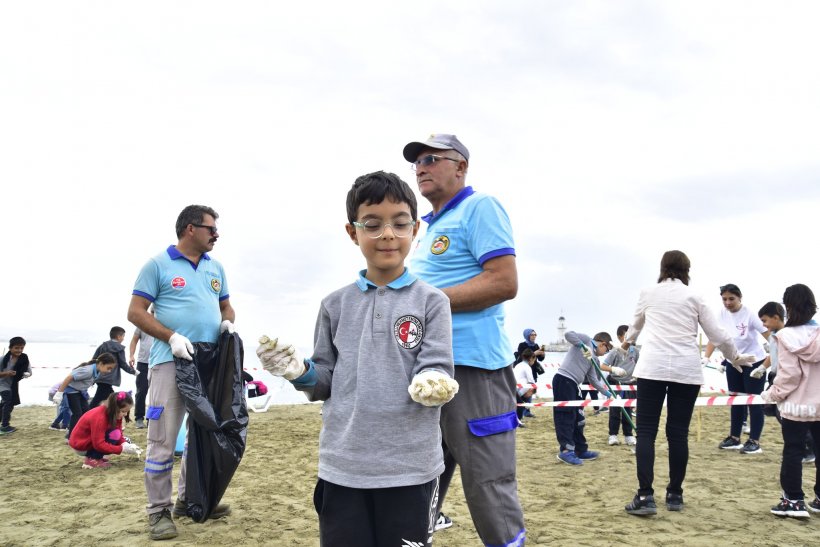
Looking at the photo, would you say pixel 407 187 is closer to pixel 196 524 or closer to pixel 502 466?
pixel 502 466

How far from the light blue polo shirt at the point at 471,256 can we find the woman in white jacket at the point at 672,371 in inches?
87.0

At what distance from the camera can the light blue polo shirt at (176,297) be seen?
150 inches

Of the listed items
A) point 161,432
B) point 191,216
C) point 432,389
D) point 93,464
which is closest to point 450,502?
point 161,432

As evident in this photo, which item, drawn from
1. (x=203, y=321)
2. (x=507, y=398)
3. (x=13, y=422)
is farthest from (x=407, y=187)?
(x=13, y=422)

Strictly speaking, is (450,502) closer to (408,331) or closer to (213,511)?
(213,511)

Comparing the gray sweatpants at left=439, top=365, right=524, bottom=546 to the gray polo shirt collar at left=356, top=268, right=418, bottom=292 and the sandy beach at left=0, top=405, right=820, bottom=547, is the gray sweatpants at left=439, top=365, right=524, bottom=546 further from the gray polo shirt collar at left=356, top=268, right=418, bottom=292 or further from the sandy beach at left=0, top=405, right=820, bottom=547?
the sandy beach at left=0, top=405, right=820, bottom=547

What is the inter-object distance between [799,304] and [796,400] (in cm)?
74

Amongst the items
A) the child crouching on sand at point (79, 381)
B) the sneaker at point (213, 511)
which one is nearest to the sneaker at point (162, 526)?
the sneaker at point (213, 511)

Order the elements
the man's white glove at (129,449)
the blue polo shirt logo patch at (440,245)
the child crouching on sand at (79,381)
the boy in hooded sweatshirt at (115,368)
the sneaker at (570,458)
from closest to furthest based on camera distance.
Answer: the blue polo shirt logo patch at (440,245)
the man's white glove at (129,449)
the sneaker at (570,458)
the child crouching on sand at (79,381)
the boy in hooded sweatshirt at (115,368)

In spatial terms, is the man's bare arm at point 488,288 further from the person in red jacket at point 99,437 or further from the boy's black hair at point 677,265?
the person in red jacket at point 99,437

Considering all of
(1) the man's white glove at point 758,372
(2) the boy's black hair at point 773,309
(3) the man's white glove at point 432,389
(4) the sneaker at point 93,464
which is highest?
(2) the boy's black hair at point 773,309

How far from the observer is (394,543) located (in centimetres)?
176

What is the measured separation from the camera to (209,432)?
3615 millimetres

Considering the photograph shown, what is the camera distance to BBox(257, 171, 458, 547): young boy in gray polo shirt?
1.75 metres
